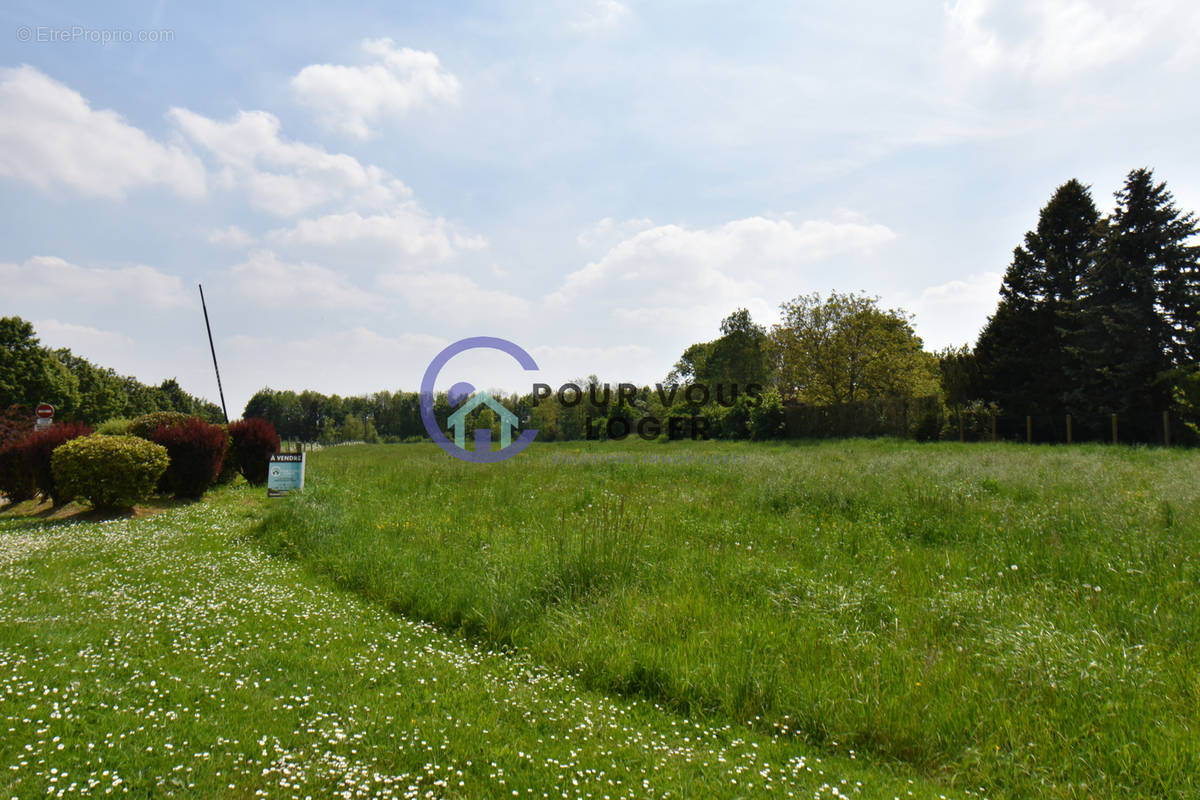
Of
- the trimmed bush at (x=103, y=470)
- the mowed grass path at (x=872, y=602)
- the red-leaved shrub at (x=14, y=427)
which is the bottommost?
the mowed grass path at (x=872, y=602)

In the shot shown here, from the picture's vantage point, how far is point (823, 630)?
4719mm

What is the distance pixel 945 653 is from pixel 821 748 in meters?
1.48

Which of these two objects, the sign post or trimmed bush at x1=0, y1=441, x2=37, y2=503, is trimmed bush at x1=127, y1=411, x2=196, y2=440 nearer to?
trimmed bush at x1=0, y1=441, x2=37, y2=503

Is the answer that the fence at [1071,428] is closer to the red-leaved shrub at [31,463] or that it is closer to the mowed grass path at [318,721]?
the mowed grass path at [318,721]

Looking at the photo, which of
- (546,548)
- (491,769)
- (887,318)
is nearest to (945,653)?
(491,769)

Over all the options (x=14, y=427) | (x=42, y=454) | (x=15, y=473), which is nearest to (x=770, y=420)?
(x=42, y=454)

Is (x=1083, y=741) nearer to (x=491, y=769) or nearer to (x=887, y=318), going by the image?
(x=491, y=769)

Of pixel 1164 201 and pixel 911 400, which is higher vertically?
pixel 1164 201

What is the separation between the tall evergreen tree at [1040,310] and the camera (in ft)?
97.4

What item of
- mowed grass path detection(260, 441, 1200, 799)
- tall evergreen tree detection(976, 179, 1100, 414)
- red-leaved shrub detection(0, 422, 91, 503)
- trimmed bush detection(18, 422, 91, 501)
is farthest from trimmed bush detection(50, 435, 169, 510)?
tall evergreen tree detection(976, 179, 1100, 414)

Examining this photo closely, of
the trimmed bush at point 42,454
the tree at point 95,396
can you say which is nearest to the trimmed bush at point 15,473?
the trimmed bush at point 42,454

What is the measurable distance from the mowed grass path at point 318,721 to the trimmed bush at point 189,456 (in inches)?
342

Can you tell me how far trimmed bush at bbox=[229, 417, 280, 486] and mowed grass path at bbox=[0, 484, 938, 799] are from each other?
477 inches

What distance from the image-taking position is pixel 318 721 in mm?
3578
